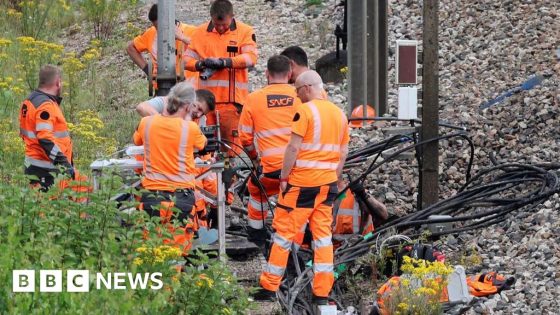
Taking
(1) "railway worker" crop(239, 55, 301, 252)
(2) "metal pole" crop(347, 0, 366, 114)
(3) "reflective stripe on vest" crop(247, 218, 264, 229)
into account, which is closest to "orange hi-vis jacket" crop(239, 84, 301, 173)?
(1) "railway worker" crop(239, 55, 301, 252)

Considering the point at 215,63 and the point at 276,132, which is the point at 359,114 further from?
the point at 276,132

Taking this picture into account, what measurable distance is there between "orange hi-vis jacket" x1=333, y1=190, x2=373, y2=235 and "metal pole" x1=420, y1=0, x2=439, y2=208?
0.90 meters

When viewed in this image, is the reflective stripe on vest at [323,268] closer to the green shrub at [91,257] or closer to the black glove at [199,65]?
the green shrub at [91,257]

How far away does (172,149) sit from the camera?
999 centimetres

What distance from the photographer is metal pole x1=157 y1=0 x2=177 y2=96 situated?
12312 millimetres

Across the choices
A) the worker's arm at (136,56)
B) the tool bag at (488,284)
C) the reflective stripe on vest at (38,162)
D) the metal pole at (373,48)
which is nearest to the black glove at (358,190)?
the tool bag at (488,284)

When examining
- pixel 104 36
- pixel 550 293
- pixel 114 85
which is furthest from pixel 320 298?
pixel 104 36

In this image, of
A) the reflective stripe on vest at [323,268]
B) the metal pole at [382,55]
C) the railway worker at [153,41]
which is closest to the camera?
the reflective stripe on vest at [323,268]

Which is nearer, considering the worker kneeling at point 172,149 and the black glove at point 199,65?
the worker kneeling at point 172,149

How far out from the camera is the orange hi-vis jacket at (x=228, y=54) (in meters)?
12.7

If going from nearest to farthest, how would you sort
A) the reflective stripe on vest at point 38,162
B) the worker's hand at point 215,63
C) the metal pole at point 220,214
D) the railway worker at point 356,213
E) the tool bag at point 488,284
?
the tool bag at point 488,284
the metal pole at point 220,214
the reflective stripe on vest at point 38,162
the railway worker at point 356,213
the worker's hand at point 215,63

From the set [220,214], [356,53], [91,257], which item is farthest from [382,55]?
[91,257]

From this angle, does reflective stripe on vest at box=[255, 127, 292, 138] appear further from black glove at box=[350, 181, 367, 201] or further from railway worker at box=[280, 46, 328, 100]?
black glove at box=[350, 181, 367, 201]

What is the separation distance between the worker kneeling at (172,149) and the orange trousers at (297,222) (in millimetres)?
684
